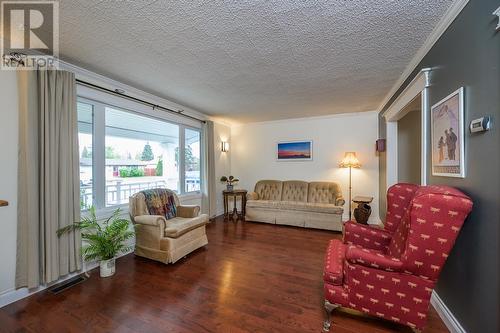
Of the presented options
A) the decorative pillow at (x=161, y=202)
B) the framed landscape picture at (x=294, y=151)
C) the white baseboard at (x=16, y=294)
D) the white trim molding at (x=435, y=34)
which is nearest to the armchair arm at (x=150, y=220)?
the decorative pillow at (x=161, y=202)

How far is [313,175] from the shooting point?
5043mm

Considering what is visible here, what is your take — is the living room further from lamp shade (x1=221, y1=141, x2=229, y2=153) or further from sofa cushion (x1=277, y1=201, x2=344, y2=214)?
lamp shade (x1=221, y1=141, x2=229, y2=153)

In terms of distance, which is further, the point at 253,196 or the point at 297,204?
the point at 253,196

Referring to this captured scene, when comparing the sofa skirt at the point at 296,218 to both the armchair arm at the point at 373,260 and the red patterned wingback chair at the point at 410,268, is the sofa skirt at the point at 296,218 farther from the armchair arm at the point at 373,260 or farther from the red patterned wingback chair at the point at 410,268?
the armchair arm at the point at 373,260

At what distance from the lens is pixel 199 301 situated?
1991 mm

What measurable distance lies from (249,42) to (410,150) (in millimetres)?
3591

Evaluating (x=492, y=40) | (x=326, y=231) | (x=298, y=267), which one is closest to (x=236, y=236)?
(x=298, y=267)

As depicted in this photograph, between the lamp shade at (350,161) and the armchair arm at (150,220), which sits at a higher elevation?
the lamp shade at (350,161)

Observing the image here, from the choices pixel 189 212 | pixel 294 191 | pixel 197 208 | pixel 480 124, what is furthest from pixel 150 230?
pixel 480 124

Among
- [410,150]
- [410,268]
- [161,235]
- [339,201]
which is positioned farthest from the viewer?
[339,201]

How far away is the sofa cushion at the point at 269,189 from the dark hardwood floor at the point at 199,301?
2207 millimetres

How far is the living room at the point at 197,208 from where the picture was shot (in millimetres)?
1443

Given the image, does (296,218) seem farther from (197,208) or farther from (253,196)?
(197,208)

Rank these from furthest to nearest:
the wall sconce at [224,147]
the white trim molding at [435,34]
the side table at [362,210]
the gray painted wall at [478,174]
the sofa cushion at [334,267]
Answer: the wall sconce at [224,147] → the side table at [362,210] → the sofa cushion at [334,267] → the white trim molding at [435,34] → the gray painted wall at [478,174]
